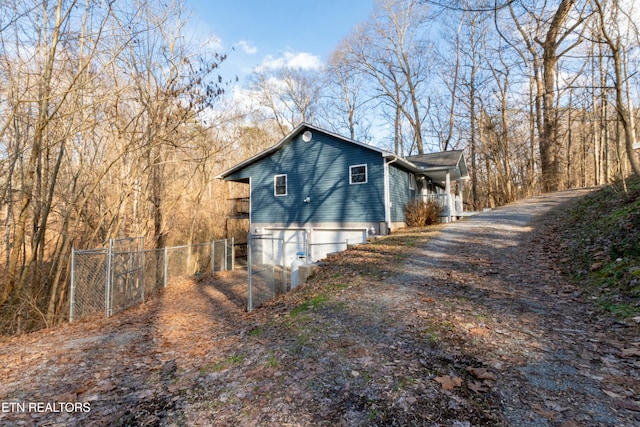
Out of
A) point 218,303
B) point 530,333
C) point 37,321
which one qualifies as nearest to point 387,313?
point 530,333

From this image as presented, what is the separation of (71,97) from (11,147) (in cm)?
206

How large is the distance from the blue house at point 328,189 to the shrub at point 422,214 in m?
0.53

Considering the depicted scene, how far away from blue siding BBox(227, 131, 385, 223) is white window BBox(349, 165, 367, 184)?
0.16m

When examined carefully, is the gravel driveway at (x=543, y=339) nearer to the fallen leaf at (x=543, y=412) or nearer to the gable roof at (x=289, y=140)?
the fallen leaf at (x=543, y=412)

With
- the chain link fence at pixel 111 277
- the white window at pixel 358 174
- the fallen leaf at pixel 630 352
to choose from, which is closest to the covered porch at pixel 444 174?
the white window at pixel 358 174

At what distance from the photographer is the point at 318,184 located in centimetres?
1485

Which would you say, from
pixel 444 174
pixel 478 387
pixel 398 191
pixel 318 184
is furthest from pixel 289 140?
pixel 478 387

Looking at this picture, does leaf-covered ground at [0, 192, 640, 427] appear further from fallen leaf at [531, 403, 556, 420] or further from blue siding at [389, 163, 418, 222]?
blue siding at [389, 163, 418, 222]

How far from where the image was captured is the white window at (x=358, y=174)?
1373 cm

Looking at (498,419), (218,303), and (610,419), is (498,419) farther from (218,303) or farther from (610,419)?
(218,303)

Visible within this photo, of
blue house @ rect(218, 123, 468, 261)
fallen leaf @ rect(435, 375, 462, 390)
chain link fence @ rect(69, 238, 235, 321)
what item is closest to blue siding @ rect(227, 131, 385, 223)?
blue house @ rect(218, 123, 468, 261)

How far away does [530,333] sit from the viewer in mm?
3564

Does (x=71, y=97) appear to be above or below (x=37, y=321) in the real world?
above

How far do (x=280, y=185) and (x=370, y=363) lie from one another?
13.5m
